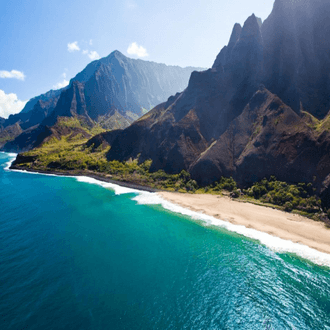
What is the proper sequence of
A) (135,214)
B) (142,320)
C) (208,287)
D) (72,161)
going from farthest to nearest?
1. (72,161)
2. (135,214)
3. (208,287)
4. (142,320)

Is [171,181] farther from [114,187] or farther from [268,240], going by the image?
[268,240]

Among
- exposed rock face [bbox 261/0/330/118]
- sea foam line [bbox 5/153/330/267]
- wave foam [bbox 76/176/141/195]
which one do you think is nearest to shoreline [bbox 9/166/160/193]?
wave foam [bbox 76/176/141/195]

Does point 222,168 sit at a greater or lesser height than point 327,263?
greater

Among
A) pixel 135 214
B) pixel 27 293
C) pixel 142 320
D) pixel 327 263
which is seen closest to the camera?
pixel 142 320

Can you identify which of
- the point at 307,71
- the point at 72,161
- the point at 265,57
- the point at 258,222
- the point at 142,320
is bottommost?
the point at 142,320

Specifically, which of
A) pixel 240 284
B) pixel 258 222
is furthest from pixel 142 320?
pixel 258 222

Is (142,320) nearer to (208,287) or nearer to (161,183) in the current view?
(208,287)

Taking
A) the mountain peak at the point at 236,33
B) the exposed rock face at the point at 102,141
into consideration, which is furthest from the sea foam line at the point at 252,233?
the mountain peak at the point at 236,33

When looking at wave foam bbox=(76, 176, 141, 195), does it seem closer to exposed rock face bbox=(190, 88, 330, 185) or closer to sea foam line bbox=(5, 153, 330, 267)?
sea foam line bbox=(5, 153, 330, 267)
